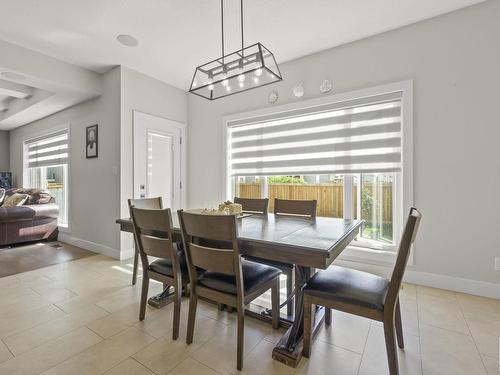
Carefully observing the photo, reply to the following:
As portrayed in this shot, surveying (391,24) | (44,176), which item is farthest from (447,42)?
(44,176)

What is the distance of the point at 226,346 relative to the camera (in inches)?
67.6

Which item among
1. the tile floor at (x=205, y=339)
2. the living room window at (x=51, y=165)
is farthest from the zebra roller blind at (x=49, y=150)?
the tile floor at (x=205, y=339)

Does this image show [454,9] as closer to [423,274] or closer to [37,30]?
[423,274]

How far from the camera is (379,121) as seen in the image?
2.87 meters

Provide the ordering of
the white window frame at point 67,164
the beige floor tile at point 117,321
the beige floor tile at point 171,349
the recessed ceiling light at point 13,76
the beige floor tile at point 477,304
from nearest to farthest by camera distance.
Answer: the beige floor tile at point 171,349 < the beige floor tile at point 117,321 < the beige floor tile at point 477,304 < the recessed ceiling light at point 13,76 < the white window frame at point 67,164

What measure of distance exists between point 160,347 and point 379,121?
2.96 m

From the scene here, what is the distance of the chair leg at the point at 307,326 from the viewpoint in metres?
1.56

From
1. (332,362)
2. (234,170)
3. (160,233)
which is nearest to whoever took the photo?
(332,362)

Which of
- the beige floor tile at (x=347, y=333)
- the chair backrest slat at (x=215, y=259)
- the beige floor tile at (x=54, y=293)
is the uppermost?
the chair backrest slat at (x=215, y=259)

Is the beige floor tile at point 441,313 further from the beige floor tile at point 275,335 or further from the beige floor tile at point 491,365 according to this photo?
the beige floor tile at point 275,335

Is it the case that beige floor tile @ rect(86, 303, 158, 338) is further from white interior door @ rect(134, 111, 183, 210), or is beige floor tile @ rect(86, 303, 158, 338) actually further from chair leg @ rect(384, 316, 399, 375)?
white interior door @ rect(134, 111, 183, 210)

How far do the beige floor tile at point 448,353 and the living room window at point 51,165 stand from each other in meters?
5.49

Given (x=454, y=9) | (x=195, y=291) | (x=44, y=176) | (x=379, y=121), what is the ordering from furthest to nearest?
(x=44, y=176), (x=379, y=121), (x=454, y=9), (x=195, y=291)

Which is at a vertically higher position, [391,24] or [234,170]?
[391,24]
